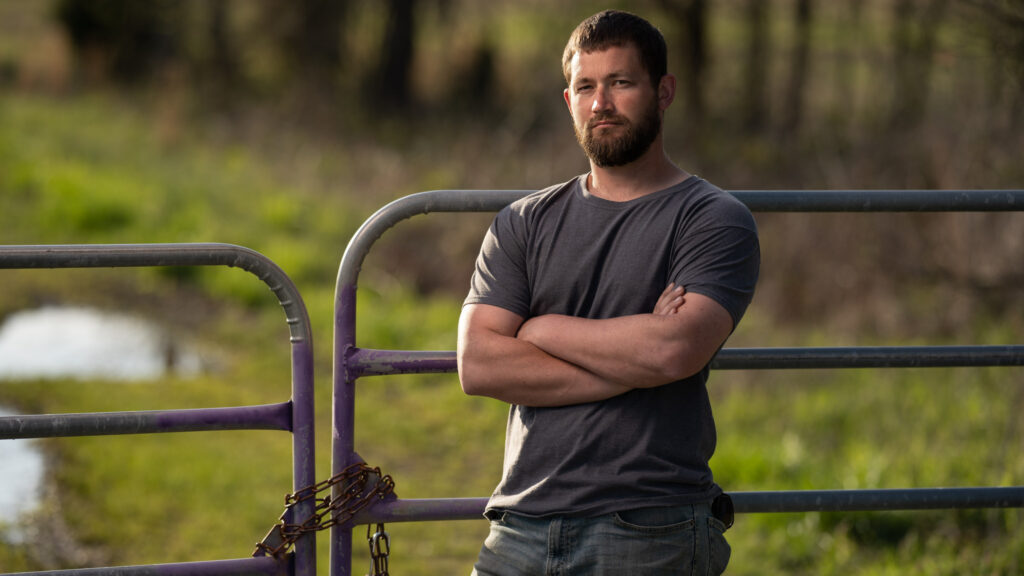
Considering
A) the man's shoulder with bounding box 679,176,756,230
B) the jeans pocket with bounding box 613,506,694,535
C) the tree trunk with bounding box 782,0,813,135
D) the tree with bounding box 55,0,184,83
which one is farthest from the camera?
the tree with bounding box 55,0,184,83

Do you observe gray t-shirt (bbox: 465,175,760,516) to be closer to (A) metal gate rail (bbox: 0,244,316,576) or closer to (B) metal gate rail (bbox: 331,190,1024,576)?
(B) metal gate rail (bbox: 331,190,1024,576)

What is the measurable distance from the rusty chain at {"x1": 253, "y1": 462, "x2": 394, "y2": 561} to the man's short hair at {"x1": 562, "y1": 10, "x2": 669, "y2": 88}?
3.57 feet

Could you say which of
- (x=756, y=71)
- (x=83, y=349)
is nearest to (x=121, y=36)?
(x=756, y=71)

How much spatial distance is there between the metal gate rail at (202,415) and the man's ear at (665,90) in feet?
3.03

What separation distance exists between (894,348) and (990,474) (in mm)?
2778

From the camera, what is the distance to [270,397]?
771cm

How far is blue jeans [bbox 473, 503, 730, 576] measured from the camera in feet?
7.75

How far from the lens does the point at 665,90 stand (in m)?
2.61

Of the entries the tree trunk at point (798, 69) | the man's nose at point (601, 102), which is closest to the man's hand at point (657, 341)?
the man's nose at point (601, 102)

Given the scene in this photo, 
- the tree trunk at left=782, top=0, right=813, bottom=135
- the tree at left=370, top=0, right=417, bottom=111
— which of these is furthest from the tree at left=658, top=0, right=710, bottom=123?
the tree at left=370, top=0, right=417, bottom=111

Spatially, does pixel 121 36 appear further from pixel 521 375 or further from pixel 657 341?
pixel 657 341

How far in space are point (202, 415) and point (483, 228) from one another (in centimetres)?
780

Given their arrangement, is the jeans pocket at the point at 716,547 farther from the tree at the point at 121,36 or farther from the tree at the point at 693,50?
the tree at the point at 121,36

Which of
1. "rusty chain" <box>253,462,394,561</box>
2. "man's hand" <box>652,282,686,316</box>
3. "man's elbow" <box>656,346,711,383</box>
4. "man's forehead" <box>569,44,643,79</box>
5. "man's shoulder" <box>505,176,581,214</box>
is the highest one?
"man's forehead" <box>569,44,643,79</box>
